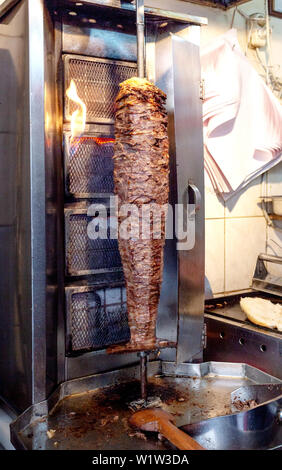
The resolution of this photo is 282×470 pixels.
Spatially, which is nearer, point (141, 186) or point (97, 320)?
point (141, 186)

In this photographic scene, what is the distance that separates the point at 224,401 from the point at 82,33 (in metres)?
1.48

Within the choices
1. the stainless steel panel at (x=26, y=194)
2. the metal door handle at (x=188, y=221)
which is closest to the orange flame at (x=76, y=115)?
the stainless steel panel at (x=26, y=194)

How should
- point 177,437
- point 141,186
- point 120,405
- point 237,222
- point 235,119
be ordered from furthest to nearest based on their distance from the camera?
point 237,222, point 235,119, point 120,405, point 141,186, point 177,437

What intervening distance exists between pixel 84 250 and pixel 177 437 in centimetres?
74

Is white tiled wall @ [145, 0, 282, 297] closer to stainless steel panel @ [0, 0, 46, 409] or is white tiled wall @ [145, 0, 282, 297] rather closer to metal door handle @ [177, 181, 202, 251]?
metal door handle @ [177, 181, 202, 251]

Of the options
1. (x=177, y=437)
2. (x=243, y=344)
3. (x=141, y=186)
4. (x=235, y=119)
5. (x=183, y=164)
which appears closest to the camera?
(x=177, y=437)

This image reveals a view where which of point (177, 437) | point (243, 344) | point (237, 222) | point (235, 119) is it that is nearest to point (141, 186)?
point (177, 437)

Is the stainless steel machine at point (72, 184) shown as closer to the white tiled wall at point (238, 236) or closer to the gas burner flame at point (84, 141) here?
the gas burner flame at point (84, 141)

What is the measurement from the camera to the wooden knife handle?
119 centimetres

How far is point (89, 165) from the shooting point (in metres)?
1.64

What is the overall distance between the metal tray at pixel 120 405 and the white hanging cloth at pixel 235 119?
117cm

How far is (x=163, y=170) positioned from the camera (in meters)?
1.48

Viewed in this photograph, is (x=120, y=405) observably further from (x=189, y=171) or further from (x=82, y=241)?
(x=189, y=171)

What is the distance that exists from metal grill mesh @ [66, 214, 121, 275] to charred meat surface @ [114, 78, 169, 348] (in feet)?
0.66
